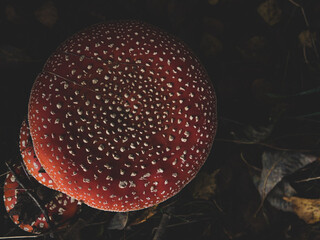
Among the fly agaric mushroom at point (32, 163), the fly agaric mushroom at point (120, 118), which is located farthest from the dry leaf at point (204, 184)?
the fly agaric mushroom at point (32, 163)

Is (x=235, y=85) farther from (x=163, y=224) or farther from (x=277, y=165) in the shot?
(x=163, y=224)

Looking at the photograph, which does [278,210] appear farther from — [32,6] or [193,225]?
[32,6]

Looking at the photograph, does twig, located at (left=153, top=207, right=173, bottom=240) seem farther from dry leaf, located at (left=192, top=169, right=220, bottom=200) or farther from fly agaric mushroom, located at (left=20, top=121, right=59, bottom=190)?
fly agaric mushroom, located at (left=20, top=121, right=59, bottom=190)

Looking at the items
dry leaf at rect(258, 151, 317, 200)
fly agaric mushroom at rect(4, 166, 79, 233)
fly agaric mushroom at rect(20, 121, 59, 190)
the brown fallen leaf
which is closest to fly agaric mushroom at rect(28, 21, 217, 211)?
fly agaric mushroom at rect(20, 121, 59, 190)

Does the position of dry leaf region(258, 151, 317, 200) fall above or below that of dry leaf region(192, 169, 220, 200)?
above

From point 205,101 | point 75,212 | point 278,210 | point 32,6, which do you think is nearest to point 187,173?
point 205,101

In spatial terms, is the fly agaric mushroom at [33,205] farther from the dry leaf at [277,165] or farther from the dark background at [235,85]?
the dry leaf at [277,165]
